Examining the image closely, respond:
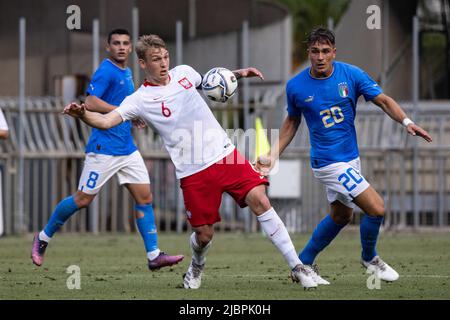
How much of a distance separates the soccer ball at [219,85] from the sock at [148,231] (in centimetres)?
244

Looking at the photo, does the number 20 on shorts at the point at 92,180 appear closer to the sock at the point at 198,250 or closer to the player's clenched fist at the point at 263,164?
the sock at the point at 198,250

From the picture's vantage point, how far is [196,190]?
32.7ft

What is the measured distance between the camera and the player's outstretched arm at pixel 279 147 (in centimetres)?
1019

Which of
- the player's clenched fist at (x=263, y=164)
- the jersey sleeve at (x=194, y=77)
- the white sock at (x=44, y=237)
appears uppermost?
the jersey sleeve at (x=194, y=77)

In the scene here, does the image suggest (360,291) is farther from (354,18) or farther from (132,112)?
(354,18)

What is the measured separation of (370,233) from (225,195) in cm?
1055

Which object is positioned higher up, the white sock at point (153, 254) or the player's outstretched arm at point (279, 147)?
the player's outstretched arm at point (279, 147)

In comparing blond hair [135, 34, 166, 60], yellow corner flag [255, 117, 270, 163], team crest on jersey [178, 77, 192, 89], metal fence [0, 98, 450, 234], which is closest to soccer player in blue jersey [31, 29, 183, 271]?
blond hair [135, 34, 166, 60]

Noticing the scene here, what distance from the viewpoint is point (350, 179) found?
1038cm

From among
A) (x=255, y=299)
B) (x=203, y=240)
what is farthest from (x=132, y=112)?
(x=255, y=299)

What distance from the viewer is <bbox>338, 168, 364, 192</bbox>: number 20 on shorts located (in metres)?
10.4

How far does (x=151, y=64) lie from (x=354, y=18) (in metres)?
13.8

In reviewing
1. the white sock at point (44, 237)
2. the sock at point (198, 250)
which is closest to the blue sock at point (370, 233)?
the sock at point (198, 250)
